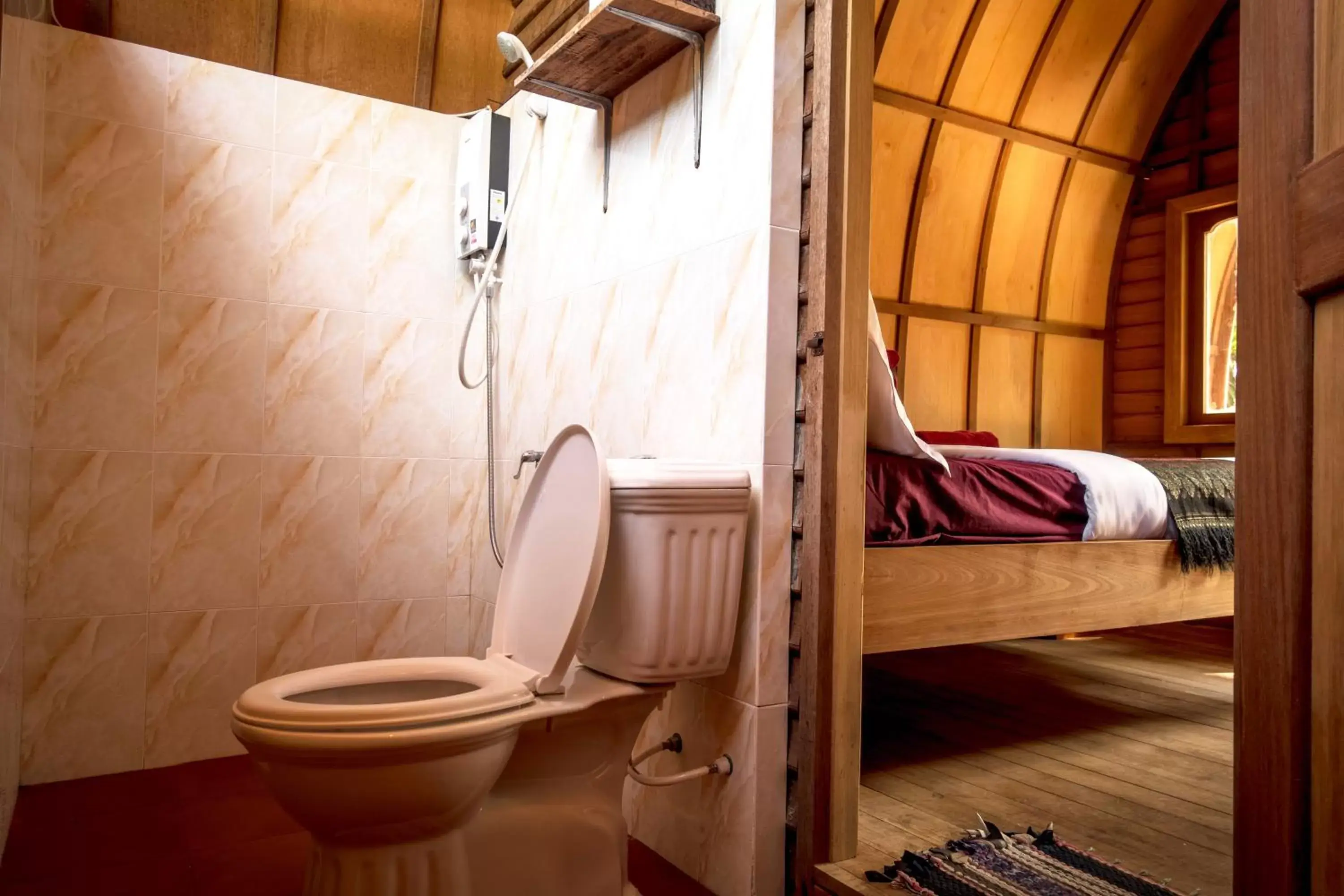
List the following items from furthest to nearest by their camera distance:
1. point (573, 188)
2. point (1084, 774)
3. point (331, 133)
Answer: point (331, 133), point (573, 188), point (1084, 774)

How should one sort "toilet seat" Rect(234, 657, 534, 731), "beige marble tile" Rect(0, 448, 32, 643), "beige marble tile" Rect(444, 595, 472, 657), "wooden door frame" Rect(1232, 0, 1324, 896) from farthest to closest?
"beige marble tile" Rect(444, 595, 472, 657)
"beige marble tile" Rect(0, 448, 32, 643)
"toilet seat" Rect(234, 657, 534, 731)
"wooden door frame" Rect(1232, 0, 1324, 896)

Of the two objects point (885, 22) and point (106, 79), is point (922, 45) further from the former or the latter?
point (106, 79)

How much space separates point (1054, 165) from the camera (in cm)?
431

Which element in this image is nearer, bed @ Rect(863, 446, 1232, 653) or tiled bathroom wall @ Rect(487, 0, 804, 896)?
tiled bathroom wall @ Rect(487, 0, 804, 896)

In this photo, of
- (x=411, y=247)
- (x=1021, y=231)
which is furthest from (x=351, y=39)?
(x=1021, y=231)

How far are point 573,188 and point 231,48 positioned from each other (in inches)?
52.6

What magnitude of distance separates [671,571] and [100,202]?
2010 mm

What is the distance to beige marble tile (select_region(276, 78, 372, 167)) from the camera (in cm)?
279

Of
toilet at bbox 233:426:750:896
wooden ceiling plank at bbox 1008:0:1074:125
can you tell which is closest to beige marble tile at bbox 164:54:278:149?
toilet at bbox 233:426:750:896

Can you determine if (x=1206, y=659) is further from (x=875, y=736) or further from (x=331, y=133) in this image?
(x=331, y=133)

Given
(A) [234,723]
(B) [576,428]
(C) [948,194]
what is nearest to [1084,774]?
(B) [576,428]

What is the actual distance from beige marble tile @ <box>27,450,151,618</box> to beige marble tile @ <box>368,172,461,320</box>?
0.88 m

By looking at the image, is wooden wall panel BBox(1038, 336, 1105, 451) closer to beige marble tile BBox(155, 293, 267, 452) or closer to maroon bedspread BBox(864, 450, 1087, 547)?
maroon bedspread BBox(864, 450, 1087, 547)

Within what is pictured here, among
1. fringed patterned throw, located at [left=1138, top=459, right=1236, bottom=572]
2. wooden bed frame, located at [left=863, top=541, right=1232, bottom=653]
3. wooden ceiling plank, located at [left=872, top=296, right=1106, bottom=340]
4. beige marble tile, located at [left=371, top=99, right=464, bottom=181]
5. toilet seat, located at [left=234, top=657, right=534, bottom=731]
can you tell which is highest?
beige marble tile, located at [left=371, top=99, right=464, bottom=181]
